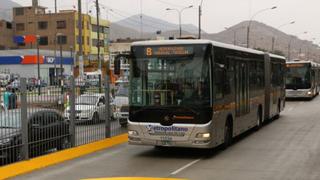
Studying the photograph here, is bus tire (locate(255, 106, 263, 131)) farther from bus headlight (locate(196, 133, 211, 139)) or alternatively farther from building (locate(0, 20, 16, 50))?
building (locate(0, 20, 16, 50))

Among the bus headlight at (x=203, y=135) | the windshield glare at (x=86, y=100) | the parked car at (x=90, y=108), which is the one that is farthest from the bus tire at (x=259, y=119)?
the bus headlight at (x=203, y=135)

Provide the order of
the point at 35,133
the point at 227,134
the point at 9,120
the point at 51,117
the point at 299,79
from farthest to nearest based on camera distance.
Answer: the point at 299,79, the point at 227,134, the point at 51,117, the point at 35,133, the point at 9,120

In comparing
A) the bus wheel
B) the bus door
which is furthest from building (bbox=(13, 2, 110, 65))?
the bus door

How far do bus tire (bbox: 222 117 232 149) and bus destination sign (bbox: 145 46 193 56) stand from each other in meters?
2.51

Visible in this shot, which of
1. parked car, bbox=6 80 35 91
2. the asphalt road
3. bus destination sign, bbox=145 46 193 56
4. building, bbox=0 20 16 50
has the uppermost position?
building, bbox=0 20 16 50

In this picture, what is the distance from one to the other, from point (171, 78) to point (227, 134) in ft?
8.91

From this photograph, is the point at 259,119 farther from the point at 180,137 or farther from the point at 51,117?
the point at 51,117

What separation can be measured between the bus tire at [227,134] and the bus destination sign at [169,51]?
8.23 feet

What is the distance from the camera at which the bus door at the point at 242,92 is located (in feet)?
53.9

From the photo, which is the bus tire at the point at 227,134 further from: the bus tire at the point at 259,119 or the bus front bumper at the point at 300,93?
the bus front bumper at the point at 300,93

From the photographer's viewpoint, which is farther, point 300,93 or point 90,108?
point 300,93

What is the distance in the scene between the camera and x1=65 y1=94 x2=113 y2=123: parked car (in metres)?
14.6

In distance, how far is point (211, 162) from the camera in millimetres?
13039

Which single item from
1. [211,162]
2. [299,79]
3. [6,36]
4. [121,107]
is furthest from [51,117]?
[6,36]
